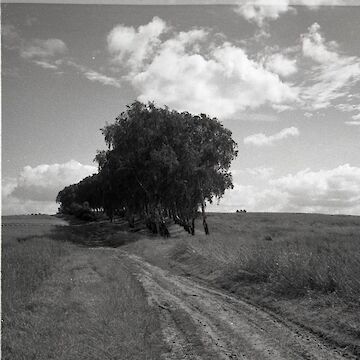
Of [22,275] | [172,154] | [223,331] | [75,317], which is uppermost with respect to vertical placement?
[172,154]

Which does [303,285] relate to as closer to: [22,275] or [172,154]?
[22,275]

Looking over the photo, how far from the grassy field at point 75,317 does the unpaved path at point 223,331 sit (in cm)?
65

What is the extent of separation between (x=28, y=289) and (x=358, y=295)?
38.4ft

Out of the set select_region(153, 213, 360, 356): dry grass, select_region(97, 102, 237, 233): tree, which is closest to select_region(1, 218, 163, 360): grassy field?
select_region(153, 213, 360, 356): dry grass

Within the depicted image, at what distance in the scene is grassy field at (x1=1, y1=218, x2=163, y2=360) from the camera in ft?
30.0

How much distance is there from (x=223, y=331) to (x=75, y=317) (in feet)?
14.2

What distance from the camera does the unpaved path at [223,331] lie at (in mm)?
9359

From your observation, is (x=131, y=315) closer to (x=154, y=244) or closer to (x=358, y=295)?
(x=358, y=295)

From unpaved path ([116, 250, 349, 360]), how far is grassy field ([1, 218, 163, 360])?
65 centimetres

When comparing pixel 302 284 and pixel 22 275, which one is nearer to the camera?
pixel 302 284

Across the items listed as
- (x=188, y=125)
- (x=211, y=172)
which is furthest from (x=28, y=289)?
(x=188, y=125)

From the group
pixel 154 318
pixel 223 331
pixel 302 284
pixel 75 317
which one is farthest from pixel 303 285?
pixel 75 317

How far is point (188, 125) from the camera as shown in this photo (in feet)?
149

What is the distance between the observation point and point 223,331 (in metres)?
11.0
